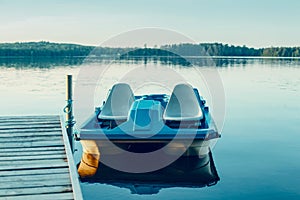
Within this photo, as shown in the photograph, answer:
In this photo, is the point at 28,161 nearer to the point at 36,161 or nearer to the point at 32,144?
the point at 36,161

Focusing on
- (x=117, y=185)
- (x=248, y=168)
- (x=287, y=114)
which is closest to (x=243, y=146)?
(x=248, y=168)

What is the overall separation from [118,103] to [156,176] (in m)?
2.25

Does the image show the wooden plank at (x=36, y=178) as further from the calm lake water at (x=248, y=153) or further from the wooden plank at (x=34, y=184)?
the calm lake water at (x=248, y=153)

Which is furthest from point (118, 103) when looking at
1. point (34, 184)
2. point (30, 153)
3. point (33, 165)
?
point (34, 184)

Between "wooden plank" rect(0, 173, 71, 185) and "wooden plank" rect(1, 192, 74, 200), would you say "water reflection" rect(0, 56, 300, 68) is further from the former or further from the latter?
"wooden plank" rect(1, 192, 74, 200)

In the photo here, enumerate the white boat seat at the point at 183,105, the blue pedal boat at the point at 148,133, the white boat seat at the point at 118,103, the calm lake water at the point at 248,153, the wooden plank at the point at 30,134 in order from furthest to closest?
the white boat seat at the point at 118,103, the white boat seat at the point at 183,105, the blue pedal boat at the point at 148,133, the calm lake water at the point at 248,153, the wooden plank at the point at 30,134

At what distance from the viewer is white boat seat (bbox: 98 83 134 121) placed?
841cm

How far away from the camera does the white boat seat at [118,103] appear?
8.41 metres

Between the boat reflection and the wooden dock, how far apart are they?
1425 millimetres

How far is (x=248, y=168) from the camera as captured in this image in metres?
7.66

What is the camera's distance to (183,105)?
8289 mm

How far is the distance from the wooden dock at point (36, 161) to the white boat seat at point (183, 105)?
2.76 meters

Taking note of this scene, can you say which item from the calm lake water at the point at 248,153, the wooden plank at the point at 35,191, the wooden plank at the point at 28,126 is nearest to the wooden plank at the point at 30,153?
the wooden plank at the point at 35,191

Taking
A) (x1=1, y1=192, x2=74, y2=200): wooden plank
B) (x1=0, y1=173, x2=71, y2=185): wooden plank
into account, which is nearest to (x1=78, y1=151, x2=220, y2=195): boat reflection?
(x1=0, y1=173, x2=71, y2=185): wooden plank
